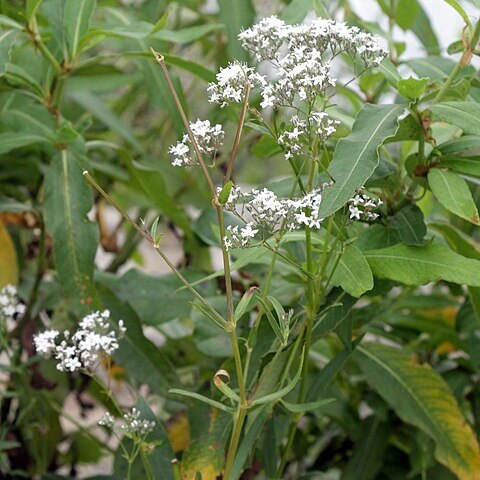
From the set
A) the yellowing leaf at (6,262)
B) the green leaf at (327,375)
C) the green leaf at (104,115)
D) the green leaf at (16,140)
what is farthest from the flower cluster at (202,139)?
the green leaf at (104,115)

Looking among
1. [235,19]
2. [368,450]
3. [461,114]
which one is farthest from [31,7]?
[368,450]

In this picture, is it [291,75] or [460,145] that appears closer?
[291,75]

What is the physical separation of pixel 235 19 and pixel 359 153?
21.5 inches

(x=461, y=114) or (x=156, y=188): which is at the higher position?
(x=461, y=114)

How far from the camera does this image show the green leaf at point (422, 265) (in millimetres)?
879

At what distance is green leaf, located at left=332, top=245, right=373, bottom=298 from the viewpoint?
859mm

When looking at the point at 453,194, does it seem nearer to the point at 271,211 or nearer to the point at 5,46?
the point at 271,211

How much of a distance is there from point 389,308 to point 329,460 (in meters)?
0.38

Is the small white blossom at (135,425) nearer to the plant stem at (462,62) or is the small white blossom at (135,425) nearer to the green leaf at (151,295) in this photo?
the green leaf at (151,295)

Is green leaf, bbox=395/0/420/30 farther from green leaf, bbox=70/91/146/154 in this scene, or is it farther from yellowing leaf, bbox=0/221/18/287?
yellowing leaf, bbox=0/221/18/287

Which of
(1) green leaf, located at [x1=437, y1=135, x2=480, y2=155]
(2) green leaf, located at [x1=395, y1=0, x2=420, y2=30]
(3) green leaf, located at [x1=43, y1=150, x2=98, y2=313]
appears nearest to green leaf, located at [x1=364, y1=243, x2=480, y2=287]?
(1) green leaf, located at [x1=437, y1=135, x2=480, y2=155]

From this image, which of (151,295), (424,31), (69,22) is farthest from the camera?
(424,31)

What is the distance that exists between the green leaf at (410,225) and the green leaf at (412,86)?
13 cm

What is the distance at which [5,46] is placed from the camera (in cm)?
105
